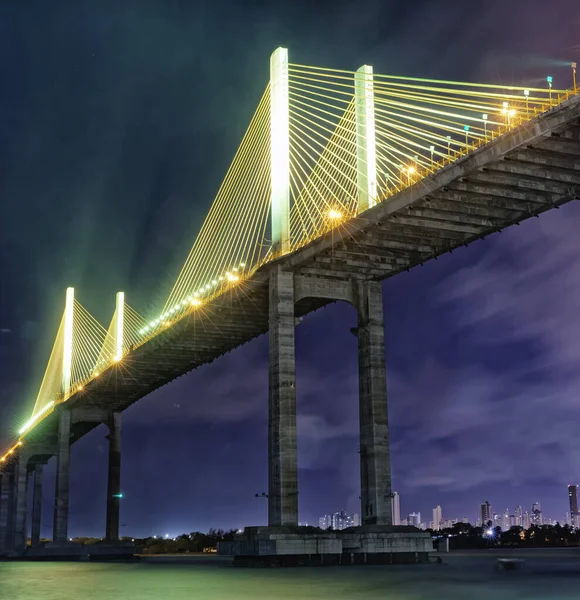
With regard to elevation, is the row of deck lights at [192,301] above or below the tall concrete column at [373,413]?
above

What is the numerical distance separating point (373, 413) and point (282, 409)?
5.28 metres

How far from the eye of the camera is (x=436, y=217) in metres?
40.3

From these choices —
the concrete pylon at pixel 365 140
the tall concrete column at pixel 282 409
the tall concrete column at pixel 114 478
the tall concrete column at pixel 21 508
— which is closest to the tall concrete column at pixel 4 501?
the tall concrete column at pixel 21 508

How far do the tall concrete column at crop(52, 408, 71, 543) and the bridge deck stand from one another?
31304mm

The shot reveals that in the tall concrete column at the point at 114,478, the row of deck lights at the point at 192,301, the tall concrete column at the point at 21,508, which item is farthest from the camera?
the tall concrete column at the point at 21,508

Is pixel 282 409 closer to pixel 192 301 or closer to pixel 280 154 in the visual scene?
pixel 280 154

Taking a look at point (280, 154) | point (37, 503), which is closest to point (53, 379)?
point (37, 503)

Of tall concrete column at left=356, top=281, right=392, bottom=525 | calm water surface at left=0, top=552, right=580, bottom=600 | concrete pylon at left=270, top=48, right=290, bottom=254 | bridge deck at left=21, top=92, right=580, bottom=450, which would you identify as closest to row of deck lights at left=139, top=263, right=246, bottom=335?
bridge deck at left=21, top=92, right=580, bottom=450

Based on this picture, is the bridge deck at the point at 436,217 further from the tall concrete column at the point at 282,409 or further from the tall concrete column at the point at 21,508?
the tall concrete column at the point at 21,508

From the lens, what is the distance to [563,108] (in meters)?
30.0

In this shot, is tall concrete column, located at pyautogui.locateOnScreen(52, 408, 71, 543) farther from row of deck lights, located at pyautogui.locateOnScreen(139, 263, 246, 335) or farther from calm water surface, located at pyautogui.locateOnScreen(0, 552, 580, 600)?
calm water surface, located at pyautogui.locateOnScreen(0, 552, 580, 600)

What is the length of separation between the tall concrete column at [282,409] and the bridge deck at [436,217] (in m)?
1.79

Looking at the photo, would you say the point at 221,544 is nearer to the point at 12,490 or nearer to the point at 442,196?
the point at 442,196

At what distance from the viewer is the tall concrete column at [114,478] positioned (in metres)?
93.8
